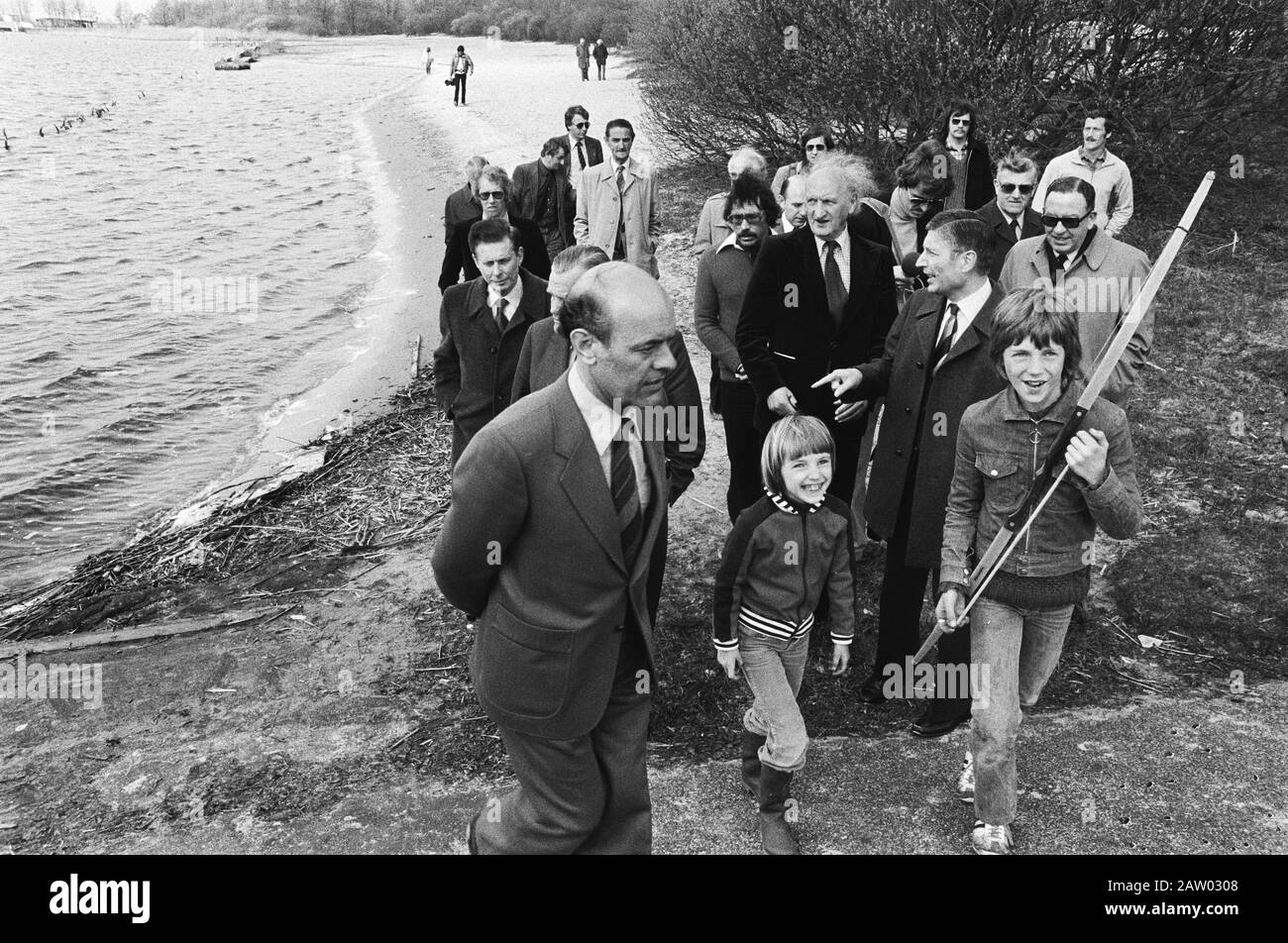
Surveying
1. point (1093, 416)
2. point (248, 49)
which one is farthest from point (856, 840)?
point (248, 49)

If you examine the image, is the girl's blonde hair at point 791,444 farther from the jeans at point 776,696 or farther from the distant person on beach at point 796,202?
the distant person on beach at point 796,202

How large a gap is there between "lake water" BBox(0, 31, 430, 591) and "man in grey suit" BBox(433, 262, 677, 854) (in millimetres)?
6627

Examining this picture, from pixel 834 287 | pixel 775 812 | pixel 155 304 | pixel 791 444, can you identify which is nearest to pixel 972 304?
pixel 834 287

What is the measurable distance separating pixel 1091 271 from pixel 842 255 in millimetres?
1112

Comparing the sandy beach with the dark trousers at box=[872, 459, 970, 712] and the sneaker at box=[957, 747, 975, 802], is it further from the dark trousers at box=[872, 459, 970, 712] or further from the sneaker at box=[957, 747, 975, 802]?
the dark trousers at box=[872, 459, 970, 712]

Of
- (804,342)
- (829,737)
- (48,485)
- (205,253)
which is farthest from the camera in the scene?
(205,253)

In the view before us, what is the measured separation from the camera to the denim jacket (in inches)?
142

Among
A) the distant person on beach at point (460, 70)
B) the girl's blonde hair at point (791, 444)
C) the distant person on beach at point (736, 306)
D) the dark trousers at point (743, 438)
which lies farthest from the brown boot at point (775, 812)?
the distant person on beach at point (460, 70)

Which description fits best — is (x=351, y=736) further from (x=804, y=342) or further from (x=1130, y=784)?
(x=1130, y=784)

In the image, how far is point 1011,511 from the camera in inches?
152

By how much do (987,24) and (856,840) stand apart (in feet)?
32.6

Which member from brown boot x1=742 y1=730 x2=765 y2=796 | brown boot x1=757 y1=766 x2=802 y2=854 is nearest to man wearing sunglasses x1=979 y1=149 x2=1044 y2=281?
brown boot x1=742 y1=730 x2=765 y2=796

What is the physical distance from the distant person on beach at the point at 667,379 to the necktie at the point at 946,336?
39.9 inches

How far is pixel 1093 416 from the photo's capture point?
3.63 m
